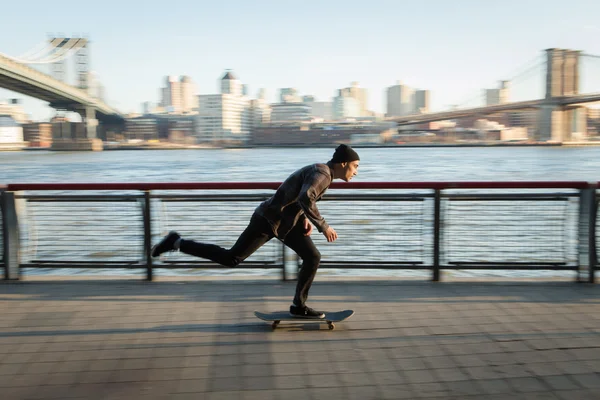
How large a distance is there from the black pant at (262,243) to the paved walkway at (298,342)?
13.2 inches

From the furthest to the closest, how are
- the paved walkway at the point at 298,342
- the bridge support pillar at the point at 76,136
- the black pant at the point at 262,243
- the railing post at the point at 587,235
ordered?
the bridge support pillar at the point at 76,136 < the railing post at the point at 587,235 < the black pant at the point at 262,243 < the paved walkway at the point at 298,342

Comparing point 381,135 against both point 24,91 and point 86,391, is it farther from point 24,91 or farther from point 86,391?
point 86,391

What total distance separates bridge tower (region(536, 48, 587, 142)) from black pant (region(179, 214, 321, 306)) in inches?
2121

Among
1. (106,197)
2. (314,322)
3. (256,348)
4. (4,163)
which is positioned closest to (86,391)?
(256,348)

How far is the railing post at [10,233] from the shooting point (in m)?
5.51

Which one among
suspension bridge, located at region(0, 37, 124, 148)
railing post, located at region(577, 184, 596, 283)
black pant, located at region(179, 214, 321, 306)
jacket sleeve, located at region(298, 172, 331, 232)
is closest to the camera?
jacket sleeve, located at region(298, 172, 331, 232)

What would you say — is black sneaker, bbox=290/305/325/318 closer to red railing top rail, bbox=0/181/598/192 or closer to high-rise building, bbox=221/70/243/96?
red railing top rail, bbox=0/181/598/192

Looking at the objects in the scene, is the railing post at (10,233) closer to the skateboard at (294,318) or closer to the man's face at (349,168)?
the skateboard at (294,318)


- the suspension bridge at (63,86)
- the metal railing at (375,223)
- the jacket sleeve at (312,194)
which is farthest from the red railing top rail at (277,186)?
the suspension bridge at (63,86)

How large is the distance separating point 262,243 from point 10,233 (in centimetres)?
277

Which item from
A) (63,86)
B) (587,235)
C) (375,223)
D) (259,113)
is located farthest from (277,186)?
(259,113)

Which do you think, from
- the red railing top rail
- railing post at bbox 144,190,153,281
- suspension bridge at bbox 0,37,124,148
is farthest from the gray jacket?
suspension bridge at bbox 0,37,124,148

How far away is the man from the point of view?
3.77 metres

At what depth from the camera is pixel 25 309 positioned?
15.1ft
